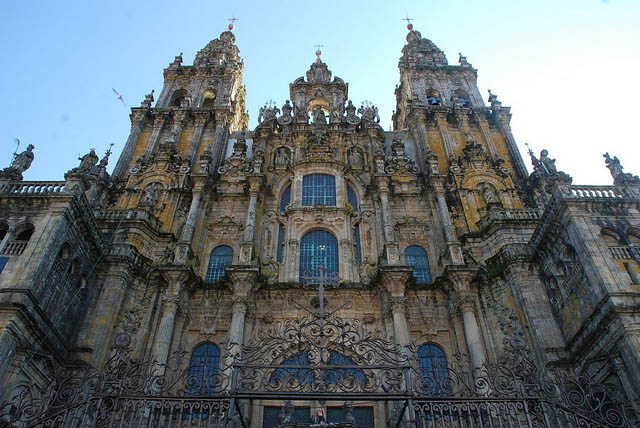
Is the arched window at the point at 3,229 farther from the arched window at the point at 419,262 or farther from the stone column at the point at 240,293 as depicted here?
the arched window at the point at 419,262

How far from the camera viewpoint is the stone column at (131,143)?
78.1ft

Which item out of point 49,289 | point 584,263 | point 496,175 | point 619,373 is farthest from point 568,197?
point 49,289

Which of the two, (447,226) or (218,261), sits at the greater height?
(447,226)

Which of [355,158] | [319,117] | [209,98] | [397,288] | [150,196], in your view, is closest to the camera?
[397,288]

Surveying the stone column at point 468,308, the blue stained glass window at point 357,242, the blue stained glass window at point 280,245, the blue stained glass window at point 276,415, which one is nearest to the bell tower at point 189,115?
the blue stained glass window at point 280,245

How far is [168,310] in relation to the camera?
17.3m

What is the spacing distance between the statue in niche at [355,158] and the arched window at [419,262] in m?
5.50

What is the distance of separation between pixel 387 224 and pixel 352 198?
3.39 meters

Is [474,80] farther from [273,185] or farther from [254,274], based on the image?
[254,274]

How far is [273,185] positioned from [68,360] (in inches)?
459

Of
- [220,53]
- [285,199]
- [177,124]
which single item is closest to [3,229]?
[285,199]

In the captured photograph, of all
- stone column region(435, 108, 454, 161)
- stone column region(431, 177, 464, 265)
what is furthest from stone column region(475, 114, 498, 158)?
stone column region(431, 177, 464, 265)

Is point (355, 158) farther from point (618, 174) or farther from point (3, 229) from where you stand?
point (3, 229)

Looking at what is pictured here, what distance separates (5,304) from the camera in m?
12.5
